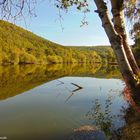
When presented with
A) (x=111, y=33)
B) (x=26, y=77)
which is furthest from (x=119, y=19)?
(x=26, y=77)

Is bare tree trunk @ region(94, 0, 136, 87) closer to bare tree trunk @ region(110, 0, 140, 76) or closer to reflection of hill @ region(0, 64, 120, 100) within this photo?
bare tree trunk @ region(110, 0, 140, 76)

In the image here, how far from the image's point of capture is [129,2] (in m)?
9.60

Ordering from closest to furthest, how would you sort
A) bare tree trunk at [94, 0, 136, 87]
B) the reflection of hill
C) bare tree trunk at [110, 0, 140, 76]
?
1. bare tree trunk at [94, 0, 136, 87]
2. bare tree trunk at [110, 0, 140, 76]
3. the reflection of hill

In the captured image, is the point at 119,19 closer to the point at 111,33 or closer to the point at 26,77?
the point at 111,33

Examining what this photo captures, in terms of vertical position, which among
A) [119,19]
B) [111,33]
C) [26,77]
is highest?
[119,19]

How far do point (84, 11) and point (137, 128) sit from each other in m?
4.68

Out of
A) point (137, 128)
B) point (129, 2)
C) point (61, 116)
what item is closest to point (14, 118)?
point (61, 116)

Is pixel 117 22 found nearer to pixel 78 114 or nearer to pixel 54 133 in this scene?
pixel 54 133

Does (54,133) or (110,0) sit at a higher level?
(110,0)

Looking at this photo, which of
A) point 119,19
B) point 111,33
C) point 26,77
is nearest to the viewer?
point 111,33

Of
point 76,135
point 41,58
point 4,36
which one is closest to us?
point 76,135

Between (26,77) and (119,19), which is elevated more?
(119,19)

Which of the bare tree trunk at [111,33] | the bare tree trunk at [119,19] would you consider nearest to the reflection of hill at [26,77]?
the bare tree trunk at [119,19]

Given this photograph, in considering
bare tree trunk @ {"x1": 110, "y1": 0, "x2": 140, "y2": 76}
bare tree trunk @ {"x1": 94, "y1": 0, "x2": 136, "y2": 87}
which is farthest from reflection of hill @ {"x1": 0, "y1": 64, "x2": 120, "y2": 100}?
bare tree trunk @ {"x1": 94, "y1": 0, "x2": 136, "y2": 87}
